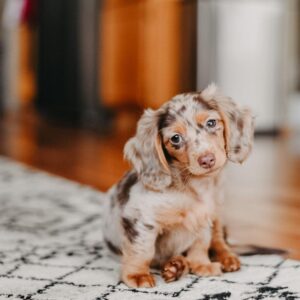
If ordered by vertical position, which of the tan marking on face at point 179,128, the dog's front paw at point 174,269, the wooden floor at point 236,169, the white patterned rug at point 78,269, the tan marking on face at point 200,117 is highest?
the tan marking on face at point 200,117

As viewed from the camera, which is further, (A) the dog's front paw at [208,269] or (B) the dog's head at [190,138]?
(A) the dog's front paw at [208,269]

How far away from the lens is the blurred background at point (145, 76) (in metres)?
3.64

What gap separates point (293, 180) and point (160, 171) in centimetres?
175

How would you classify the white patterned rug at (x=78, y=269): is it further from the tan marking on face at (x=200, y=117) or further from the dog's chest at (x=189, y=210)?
the tan marking on face at (x=200, y=117)

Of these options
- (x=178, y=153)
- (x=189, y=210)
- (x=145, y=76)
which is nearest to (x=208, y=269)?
(x=189, y=210)

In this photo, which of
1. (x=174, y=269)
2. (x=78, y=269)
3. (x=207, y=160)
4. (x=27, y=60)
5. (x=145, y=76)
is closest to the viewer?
(x=207, y=160)

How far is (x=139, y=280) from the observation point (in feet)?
4.73

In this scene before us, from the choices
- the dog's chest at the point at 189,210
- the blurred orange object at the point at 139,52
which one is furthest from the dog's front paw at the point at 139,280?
the blurred orange object at the point at 139,52

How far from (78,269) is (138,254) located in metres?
0.22

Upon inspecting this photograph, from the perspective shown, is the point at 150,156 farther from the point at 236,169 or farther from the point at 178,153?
the point at 236,169

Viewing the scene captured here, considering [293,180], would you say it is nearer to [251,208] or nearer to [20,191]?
[251,208]

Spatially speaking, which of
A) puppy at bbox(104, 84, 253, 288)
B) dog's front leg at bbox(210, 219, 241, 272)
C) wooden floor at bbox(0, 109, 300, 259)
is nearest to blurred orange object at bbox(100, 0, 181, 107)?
wooden floor at bbox(0, 109, 300, 259)

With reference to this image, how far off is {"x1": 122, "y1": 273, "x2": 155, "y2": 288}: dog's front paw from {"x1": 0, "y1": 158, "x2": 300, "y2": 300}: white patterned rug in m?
0.02

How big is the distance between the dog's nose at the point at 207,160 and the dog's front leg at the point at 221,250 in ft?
0.89
